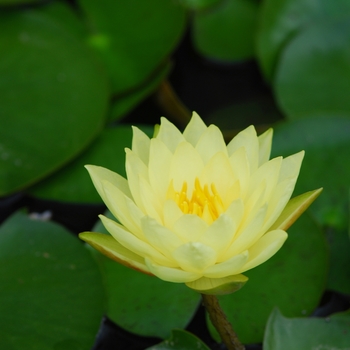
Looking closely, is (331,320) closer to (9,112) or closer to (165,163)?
(165,163)

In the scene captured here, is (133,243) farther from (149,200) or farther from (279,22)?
(279,22)

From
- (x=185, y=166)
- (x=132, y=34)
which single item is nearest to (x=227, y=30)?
(x=132, y=34)

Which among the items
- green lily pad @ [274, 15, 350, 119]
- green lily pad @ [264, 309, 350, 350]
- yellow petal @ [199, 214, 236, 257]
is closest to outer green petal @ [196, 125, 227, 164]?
yellow petal @ [199, 214, 236, 257]

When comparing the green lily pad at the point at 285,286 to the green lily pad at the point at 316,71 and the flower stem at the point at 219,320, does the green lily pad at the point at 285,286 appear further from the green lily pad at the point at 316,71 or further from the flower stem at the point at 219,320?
the green lily pad at the point at 316,71

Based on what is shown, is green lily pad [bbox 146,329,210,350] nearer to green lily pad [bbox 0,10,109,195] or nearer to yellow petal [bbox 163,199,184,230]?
yellow petal [bbox 163,199,184,230]

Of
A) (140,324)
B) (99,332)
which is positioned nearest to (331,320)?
(140,324)
